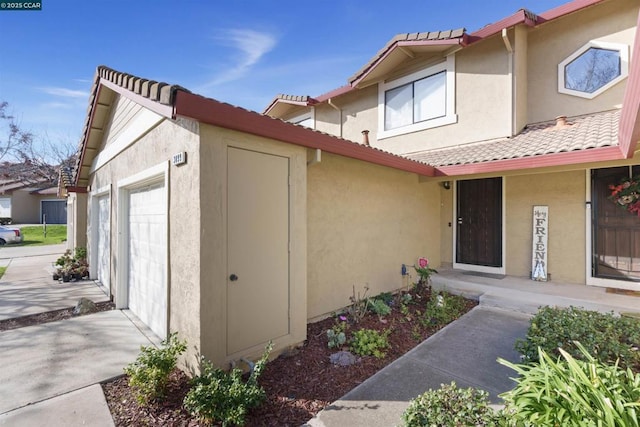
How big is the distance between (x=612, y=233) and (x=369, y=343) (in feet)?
20.7

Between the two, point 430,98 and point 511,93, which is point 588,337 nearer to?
point 511,93

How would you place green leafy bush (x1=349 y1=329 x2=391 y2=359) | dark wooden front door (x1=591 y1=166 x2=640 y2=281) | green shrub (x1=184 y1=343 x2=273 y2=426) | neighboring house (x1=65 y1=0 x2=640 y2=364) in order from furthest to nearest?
dark wooden front door (x1=591 y1=166 x2=640 y2=281), green leafy bush (x1=349 y1=329 x2=391 y2=359), neighboring house (x1=65 y1=0 x2=640 y2=364), green shrub (x1=184 y1=343 x2=273 y2=426)

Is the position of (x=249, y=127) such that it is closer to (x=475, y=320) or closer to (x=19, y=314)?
(x=475, y=320)

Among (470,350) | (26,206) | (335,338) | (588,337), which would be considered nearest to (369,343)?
(335,338)

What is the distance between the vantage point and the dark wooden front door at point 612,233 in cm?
629

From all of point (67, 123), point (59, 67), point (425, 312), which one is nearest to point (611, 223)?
point (425, 312)

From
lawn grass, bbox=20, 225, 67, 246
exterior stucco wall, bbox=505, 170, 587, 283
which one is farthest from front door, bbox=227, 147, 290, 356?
lawn grass, bbox=20, 225, 67, 246

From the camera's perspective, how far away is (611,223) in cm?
650

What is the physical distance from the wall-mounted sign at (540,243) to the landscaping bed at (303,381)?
136 inches

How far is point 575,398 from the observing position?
1880 millimetres

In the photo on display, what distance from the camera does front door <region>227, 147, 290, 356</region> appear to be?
11.9 feet

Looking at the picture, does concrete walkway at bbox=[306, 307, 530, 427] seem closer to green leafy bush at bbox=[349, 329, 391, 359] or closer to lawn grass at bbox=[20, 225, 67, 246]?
green leafy bush at bbox=[349, 329, 391, 359]

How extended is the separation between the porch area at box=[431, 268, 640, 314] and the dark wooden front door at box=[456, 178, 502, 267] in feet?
2.76

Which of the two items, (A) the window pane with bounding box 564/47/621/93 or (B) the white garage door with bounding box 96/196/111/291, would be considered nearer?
(A) the window pane with bounding box 564/47/621/93
